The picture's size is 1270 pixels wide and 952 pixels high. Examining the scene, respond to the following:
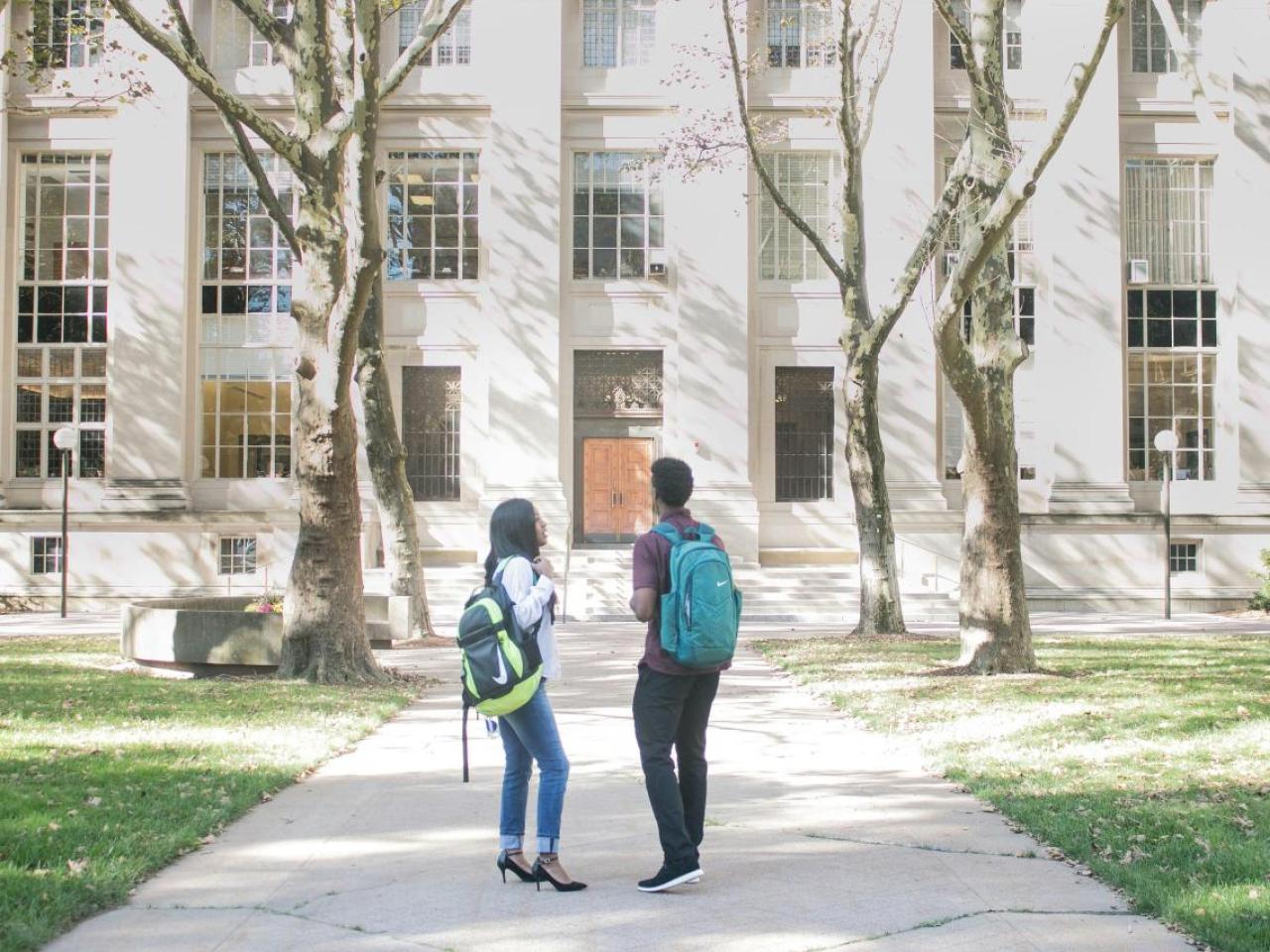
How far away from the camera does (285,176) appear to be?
29.9 meters

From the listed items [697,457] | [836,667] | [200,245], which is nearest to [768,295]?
[697,457]

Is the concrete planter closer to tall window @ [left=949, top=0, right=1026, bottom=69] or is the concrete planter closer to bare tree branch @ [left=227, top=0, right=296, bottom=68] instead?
bare tree branch @ [left=227, top=0, right=296, bottom=68]

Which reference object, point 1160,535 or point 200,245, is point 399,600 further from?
point 1160,535

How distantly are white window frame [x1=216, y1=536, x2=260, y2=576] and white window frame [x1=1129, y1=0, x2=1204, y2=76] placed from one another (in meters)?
20.6

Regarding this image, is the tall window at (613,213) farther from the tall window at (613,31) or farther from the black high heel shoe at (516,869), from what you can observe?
the black high heel shoe at (516,869)

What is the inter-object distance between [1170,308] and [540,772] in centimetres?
2719

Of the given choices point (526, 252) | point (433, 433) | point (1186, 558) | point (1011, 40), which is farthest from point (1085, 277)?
point (433, 433)

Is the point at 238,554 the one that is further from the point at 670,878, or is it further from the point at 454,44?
the point at 670,878

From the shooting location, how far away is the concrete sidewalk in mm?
5449

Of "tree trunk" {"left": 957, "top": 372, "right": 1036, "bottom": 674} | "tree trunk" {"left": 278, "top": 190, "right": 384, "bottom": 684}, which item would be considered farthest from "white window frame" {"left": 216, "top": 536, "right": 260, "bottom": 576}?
"tree trunk" {"left": 957, "top": 372, "right": 1036, "bottom": 674}

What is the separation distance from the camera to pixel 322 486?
47.4 ft

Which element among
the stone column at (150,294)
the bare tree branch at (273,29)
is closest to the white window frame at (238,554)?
the stone column at (150,294)

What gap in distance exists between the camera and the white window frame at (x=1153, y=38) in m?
30.5

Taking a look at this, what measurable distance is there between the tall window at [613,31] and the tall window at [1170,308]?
413 inches
